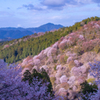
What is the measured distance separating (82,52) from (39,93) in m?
17.6

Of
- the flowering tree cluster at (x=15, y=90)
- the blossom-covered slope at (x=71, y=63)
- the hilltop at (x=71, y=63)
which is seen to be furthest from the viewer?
the blossom-covered slope at (x=71, y=63)

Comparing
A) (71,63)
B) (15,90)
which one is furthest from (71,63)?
(15,90)

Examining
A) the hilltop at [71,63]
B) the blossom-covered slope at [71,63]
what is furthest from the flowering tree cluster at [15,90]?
the blossom-covered slope at [71,63]

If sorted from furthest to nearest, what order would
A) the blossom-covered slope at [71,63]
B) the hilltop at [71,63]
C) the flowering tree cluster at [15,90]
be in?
the blossom-covered slope at [71,63] → the hilltop at [71,63] → the flowering tree cluster at [15,90]

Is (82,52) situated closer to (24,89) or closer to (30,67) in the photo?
(30,67)

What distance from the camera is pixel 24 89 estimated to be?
5047 millimetres

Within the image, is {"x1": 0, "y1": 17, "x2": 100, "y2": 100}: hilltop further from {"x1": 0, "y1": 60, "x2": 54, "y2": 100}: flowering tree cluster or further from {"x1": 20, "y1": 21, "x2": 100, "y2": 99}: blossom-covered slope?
{"x1": 0, "y1": 60, "x2": 54, "y2": 100}: flowering tree cluster

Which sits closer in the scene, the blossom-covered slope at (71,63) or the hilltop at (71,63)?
the hilltop at (71,63)

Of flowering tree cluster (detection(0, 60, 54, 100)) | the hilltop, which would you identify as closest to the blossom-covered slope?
the hilltop

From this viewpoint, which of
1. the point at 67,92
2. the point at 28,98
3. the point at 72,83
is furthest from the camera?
the point at 72,83

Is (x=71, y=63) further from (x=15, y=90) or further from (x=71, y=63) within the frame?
(x=15, y=90)

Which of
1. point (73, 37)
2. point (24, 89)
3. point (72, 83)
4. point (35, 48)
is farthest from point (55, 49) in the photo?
point (24, 89)

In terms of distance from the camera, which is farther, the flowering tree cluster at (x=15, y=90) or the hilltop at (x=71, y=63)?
the hilltop at (x=71, y=63)

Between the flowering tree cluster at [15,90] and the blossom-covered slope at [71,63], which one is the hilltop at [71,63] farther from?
the flowering tree cluster at [15,90]
